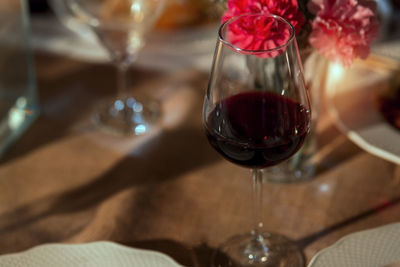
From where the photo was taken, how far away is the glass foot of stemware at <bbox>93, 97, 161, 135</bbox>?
98 centimetres

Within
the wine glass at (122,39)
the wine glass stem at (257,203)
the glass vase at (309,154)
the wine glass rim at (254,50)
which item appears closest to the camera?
the wine glass rim at (254,50)

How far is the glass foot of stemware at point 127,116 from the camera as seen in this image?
98cm

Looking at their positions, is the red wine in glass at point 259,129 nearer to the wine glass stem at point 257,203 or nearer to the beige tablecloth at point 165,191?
the wine glass stem at point 257,203

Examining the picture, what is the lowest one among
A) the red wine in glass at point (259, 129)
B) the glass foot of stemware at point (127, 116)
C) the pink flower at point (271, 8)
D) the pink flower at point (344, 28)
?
the glass foot of stemware at point (127, 116)

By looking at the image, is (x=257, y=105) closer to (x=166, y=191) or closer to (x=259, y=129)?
(x=259, y=129)

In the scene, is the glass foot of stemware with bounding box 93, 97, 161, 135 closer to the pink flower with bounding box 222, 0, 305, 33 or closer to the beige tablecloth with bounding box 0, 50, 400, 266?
the beige tablecloth with bounding box 0, 50, 400, 266

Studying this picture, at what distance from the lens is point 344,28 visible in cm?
67

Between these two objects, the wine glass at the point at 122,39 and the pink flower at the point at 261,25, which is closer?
the pink flower at the point at 261,25

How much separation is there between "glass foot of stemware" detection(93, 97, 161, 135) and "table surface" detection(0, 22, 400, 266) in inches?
0.7

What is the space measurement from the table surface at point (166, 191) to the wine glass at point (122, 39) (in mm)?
30

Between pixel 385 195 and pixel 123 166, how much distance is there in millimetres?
415

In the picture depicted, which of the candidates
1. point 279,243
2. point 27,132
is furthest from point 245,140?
point 27,132

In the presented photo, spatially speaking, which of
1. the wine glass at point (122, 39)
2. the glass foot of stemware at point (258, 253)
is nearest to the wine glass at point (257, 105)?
the glass foot of stemware at point (258, 253)

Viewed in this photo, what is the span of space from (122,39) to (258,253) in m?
0.46
